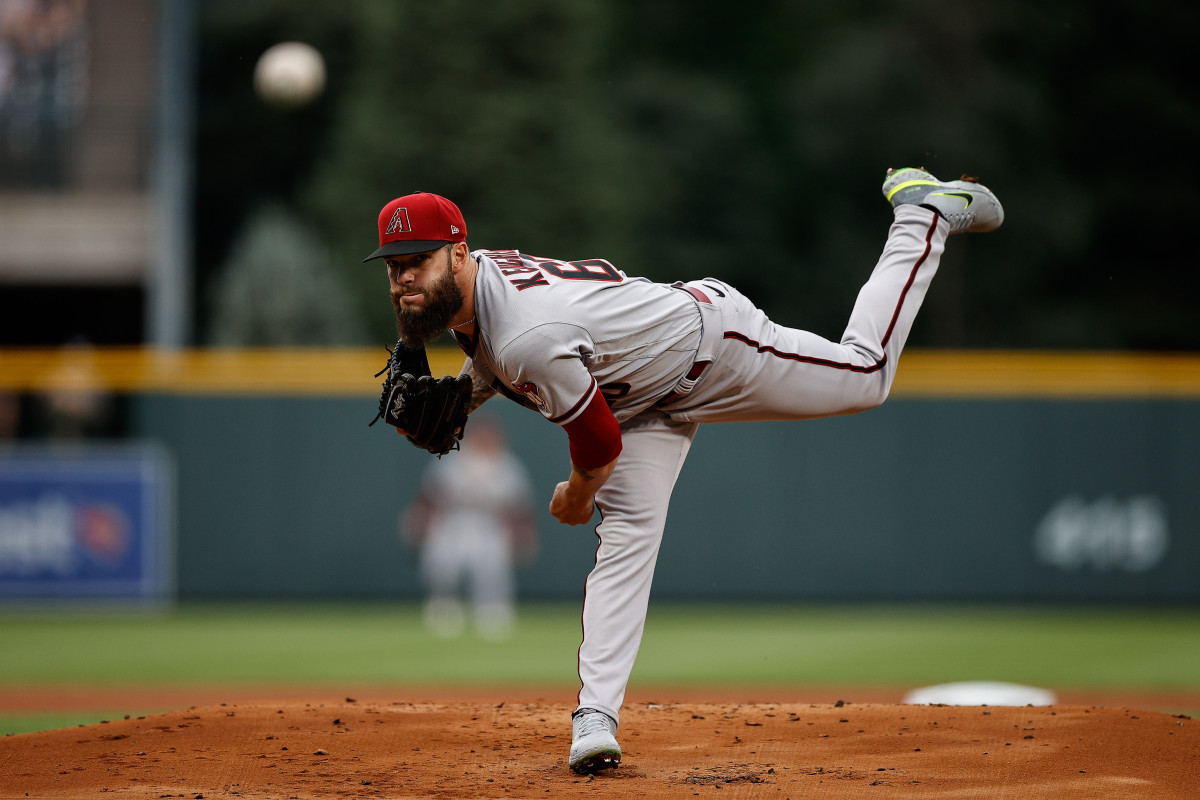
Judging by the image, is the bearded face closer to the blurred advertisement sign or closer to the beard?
the beard

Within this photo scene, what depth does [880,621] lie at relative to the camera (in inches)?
415

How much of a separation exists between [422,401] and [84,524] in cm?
A: 803

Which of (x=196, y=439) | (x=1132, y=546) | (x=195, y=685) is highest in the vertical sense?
(x=196, y=439)

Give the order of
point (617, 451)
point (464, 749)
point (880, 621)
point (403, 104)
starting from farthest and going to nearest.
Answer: point (403, 104)
point (880, 621)
point (464, 749)
point (617, 451)

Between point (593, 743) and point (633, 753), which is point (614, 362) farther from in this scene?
point (633, 753)

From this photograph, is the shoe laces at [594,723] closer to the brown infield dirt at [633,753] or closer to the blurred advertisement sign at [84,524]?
the brown infield dirt at [633,753]

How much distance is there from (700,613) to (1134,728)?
6770 mm

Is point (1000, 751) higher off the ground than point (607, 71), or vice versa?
point (607, 71)

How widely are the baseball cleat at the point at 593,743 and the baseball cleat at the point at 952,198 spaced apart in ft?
5.84

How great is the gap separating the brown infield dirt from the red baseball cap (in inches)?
53.8

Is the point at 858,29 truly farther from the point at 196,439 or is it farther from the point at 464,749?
the point at 464,749

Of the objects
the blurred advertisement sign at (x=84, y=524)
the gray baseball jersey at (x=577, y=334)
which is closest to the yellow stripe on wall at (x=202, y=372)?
the blurred advertisement sign at (x=84, y=524)

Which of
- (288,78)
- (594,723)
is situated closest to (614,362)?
(594,723)

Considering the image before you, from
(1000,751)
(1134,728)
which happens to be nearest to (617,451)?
(1000,751)
